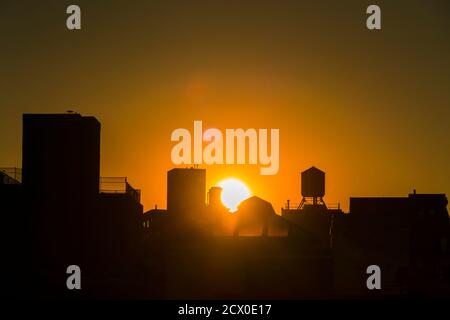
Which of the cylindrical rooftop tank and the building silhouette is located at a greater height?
the cylindrical rooftop tank

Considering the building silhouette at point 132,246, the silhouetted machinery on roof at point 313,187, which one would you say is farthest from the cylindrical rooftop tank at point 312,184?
the building silhouette at point 132,246

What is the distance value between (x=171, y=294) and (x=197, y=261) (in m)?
2.79

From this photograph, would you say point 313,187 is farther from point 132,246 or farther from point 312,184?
point 132,246

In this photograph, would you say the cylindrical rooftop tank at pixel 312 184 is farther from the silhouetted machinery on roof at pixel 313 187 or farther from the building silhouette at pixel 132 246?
the building silhouette at pixel 132 246

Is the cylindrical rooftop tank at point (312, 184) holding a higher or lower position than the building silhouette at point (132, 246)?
higher

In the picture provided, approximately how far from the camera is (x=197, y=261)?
52.6m

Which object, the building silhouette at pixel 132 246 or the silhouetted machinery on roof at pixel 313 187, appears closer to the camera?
the building silhouette at pixel 132 246

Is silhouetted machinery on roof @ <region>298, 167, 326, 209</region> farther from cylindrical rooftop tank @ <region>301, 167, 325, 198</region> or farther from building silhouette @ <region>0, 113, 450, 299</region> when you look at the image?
building silhouette @ <region>0, 113, 450, 299</region>

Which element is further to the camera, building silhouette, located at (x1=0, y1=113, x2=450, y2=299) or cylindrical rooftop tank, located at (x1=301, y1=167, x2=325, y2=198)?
cylindrical rooftop tank, located at (x1=301, y1=167, x2=325, y2=198)

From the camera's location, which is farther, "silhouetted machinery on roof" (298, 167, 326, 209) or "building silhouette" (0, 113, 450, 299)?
"silhouetted machinery on roof" (298, 167, 326, 209)

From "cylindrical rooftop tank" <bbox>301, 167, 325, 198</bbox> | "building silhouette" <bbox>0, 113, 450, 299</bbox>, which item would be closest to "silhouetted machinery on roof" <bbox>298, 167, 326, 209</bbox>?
"cylindrical rooftop tank" <bbox>301, 167, 325, 198</bbox>

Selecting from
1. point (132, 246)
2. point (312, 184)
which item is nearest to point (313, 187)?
point (312, 184)

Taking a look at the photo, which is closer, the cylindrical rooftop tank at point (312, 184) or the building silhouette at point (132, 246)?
the building silhouette at point (132, 246)
